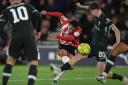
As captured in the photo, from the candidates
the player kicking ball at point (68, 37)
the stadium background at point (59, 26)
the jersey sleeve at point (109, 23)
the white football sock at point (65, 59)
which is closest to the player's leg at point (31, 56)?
the jersey sleeve at point (109, 23)

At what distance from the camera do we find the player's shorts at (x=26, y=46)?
38.6 ft

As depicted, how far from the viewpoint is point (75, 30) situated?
51.3 ft

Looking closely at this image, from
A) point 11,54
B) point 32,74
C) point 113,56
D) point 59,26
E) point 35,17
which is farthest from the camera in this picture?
point 59,26

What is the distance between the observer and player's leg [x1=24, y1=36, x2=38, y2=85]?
1167 cm

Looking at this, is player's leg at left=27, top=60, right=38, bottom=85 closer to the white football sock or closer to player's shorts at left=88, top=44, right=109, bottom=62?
player's shorts at left=88, top=44, right=109, bottom=62

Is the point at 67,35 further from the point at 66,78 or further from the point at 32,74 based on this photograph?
the point at 32,74

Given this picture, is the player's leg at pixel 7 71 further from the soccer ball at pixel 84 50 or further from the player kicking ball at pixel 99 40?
the soccer ball at pixel 84 50

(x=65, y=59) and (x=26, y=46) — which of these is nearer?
(x=26, y=46)

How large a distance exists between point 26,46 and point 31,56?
253 millimetres

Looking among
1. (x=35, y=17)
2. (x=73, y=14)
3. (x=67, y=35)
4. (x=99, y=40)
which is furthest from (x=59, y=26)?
(x=35, y=17)

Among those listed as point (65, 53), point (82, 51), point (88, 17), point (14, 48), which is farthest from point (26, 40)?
point (88, 17)

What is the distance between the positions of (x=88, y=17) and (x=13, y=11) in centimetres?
1153

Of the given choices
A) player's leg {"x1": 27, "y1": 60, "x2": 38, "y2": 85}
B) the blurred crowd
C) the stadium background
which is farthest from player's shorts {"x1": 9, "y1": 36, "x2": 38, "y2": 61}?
the blurred crowd

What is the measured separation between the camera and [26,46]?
1185 centimetres
